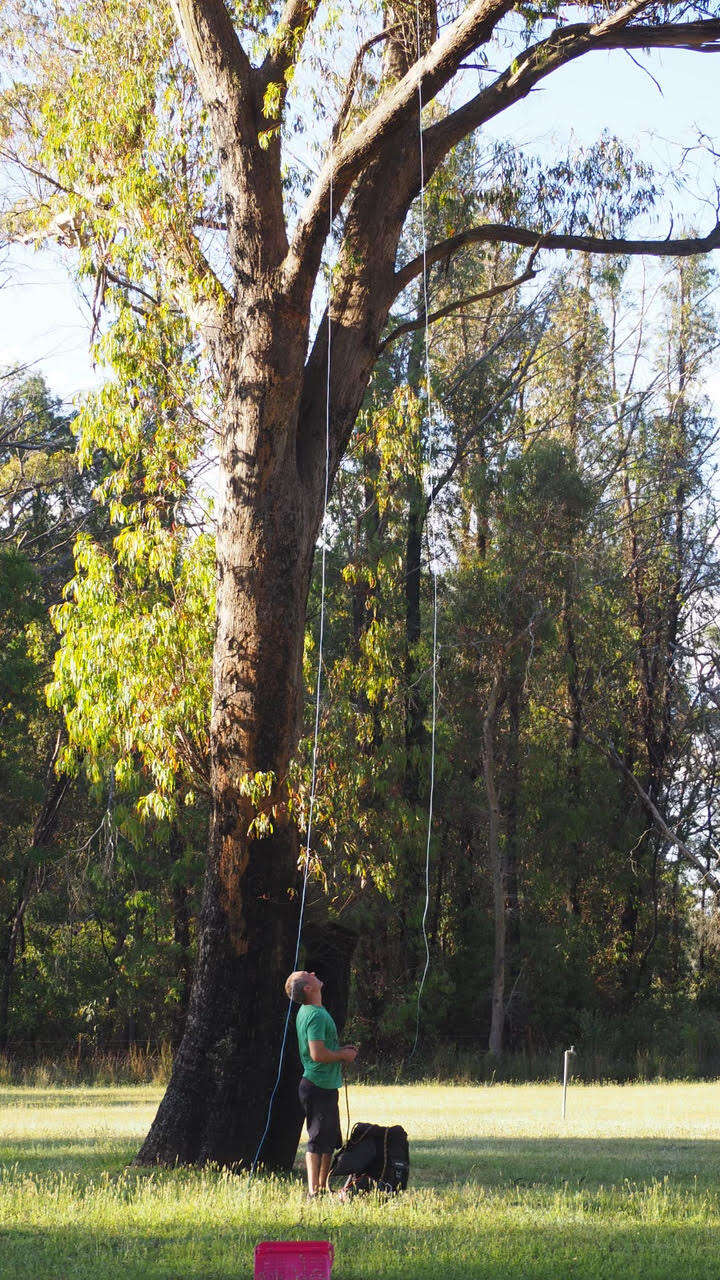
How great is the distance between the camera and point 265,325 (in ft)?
31.4

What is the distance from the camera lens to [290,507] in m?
9.40

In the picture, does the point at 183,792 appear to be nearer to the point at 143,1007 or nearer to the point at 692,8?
the point at 692,8

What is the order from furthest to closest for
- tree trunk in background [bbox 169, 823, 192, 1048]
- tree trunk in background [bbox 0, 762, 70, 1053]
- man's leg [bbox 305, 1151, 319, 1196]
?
tree trunk in background [bbox 169, 823, 192, 1048] → tree trunk in background [bbox 0, 762, 70, 1053] → man's leg [bbox 305, 1151, 319, 1196]

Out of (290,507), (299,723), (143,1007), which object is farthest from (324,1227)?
(143,1007)

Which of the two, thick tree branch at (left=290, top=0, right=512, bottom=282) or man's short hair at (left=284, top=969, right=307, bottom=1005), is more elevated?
thick tree branch at (left=290, top=0, right=512, bottom=282)

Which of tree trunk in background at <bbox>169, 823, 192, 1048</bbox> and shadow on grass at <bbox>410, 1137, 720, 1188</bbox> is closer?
shadow on grass at <bbox>410, 1137, 720, 1188</bbox>

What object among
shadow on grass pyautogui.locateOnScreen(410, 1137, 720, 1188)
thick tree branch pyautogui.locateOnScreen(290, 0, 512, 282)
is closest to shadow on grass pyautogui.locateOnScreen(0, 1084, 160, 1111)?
shadow on grass pyautogui.locateOnScreen(410, 1137, 720, 1188)

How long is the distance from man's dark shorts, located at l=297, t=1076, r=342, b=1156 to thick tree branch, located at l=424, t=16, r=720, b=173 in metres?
6.58

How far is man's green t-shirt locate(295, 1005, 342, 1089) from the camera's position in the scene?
7.53 metres

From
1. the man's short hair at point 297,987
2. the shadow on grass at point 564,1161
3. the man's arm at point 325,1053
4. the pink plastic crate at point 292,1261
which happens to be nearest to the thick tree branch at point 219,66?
the man's short hair at point 297,987

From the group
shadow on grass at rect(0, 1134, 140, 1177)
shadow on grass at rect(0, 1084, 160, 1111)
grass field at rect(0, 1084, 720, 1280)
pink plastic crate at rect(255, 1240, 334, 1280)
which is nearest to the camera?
pink plastic crate at rect(255, 1240, 334, 1280)

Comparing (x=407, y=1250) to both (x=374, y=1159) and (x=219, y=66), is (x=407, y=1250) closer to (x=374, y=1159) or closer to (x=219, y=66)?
(x=374, y=1159)

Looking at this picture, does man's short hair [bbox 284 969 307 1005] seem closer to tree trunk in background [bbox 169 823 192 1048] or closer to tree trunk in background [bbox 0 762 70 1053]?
tree trunk in background [bbox 0 762 70 1053]

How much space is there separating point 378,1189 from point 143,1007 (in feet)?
74.8
